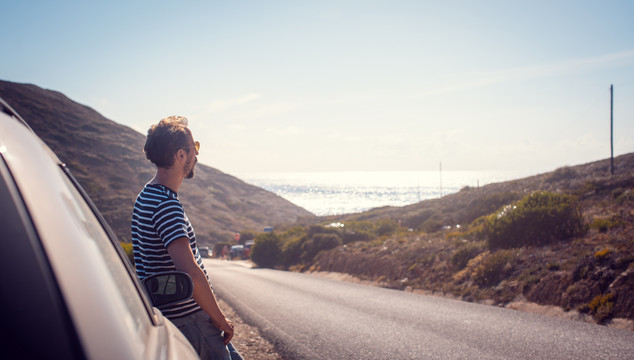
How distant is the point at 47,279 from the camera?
822mm

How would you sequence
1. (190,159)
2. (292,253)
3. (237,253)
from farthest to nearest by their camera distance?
1. (237,253)
2. (292,253)
3. (190,159)

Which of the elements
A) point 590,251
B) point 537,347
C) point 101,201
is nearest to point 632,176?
point 590,251

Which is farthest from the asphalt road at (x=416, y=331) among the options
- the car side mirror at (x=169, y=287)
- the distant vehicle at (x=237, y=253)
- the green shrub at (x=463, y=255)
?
the distant vehicle at (x=237, y=253)

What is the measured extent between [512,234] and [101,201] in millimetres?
56617

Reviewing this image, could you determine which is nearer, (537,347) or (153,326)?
(153,326)

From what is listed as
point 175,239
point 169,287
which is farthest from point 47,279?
point 175,239

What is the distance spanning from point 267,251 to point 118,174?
50.5 metres

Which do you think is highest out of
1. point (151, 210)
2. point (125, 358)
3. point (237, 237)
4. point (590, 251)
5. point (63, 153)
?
point (63, 153)

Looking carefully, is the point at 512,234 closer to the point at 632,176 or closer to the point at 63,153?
the point at 632,176

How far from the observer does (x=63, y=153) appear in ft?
236

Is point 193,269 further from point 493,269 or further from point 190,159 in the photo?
point 493,269

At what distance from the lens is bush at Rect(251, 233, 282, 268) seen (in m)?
29.4

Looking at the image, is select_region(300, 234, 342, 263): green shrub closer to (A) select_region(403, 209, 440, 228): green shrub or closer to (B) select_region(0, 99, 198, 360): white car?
(A) select_region(403, 209, 440, 228): green shrub

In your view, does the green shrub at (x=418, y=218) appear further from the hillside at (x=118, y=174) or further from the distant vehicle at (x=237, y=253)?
the hillside at (x=118, y=174)
